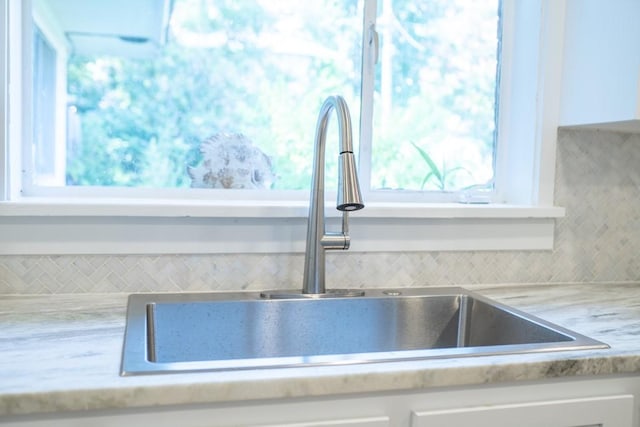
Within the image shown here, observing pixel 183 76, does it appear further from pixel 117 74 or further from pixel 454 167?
pixel 454 167

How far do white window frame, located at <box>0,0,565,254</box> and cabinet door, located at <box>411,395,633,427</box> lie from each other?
24.8 inches

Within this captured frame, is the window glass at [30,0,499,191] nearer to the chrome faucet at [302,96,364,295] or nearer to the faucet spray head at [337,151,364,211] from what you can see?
the chrome faucet at [302,96,364,295]

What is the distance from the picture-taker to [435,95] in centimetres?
175

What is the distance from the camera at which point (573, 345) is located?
1.05 m

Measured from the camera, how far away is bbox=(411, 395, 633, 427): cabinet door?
36.9 inches

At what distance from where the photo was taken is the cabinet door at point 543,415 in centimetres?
94

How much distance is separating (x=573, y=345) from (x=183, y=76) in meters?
1.11

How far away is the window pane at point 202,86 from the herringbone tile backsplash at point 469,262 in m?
0.25

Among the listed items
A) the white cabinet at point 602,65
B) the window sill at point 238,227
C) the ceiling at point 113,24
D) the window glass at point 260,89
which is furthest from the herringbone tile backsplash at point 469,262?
the ceiling at point 113,24

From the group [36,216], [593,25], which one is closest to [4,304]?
[36,216]

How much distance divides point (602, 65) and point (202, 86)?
1.01m

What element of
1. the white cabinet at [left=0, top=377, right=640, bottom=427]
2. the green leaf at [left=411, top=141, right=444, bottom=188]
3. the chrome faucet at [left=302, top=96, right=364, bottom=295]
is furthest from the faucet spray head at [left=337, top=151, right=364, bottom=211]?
the green leaf at [left=411, top=141, right=444, bottom=188]

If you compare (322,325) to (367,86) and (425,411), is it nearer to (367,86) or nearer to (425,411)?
(425,411)

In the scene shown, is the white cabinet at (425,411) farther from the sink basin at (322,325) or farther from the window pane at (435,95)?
the window pane at (435,95)
